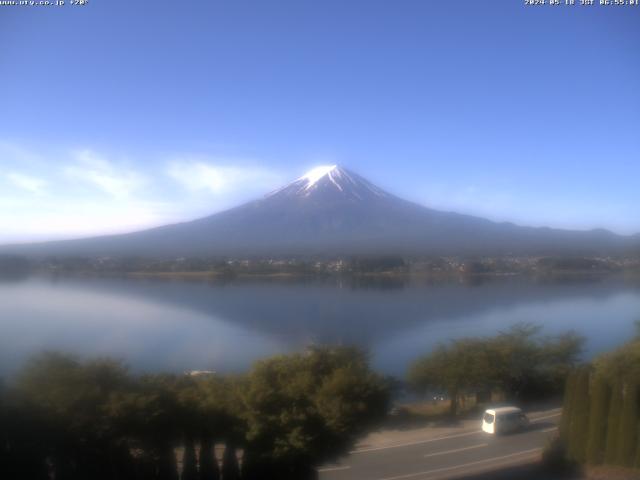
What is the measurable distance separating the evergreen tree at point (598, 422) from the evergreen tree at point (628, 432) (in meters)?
0.16

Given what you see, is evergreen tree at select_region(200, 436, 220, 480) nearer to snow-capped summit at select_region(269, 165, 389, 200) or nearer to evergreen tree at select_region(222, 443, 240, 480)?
evergreen tree at select_region(222, 443, 240, 480)

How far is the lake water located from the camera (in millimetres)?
8852

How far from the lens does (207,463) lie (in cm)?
445

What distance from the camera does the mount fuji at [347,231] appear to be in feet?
89.8

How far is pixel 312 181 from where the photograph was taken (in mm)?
47906

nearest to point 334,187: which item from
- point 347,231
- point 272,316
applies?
point 347,231

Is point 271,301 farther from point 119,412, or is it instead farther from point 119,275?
point 119,412

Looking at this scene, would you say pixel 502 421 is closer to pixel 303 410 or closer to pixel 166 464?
pixel 303 410

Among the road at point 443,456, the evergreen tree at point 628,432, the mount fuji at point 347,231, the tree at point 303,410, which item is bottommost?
the road at point 443,456

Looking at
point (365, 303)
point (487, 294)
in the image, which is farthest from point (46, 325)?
point (487, 294)

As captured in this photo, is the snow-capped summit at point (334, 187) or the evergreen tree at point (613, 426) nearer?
the evergreen tree at point (613, 426)

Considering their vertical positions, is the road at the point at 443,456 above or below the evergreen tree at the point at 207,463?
below

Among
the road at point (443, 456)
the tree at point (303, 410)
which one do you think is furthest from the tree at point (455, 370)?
the tree at point (303, 410)

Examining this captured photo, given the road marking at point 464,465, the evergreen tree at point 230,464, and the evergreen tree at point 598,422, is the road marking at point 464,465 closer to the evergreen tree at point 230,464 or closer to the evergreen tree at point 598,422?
the evergreen tree at point 598,422
